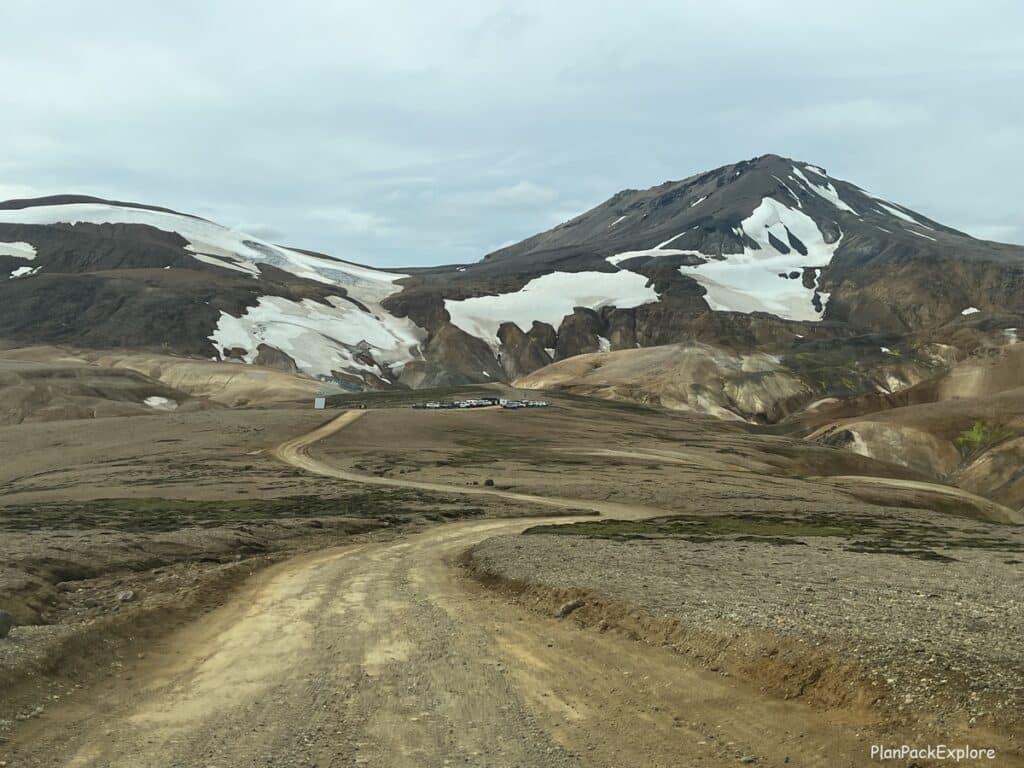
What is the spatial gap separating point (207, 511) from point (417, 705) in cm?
3570

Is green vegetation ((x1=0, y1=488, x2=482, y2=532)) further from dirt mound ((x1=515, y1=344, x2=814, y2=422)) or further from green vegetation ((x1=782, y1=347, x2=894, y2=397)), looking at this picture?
green vegetation ((x1=782, y1=347, x2=894, y2=397))

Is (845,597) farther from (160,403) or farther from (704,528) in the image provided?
(160,403)

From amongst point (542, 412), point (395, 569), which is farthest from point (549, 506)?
point (542, 412)

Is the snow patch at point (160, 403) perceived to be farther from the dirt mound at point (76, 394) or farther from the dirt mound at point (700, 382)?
the dirt mound at point (700, 382)

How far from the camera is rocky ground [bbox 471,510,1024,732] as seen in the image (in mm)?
13320

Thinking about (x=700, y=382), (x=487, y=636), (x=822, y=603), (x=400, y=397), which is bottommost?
(x=400, y=397)

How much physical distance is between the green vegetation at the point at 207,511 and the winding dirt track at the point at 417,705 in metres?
20.8

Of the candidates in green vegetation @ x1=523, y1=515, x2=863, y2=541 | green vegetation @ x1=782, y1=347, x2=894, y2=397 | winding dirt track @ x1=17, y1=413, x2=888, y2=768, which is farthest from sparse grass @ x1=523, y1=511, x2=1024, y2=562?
green vegetation @ x1=782, y1=347, x2=894, y2=397

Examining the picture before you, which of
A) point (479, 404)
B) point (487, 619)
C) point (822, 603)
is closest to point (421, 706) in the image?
point (487, 619)

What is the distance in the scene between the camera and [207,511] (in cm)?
4709

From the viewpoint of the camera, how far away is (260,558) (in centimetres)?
3262

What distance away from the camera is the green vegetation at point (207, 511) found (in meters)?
40.3

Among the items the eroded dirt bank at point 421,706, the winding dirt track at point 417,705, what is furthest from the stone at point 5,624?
the winding dirt track at point 417,705

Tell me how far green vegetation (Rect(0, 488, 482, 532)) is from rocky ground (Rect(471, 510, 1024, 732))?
1240cm
